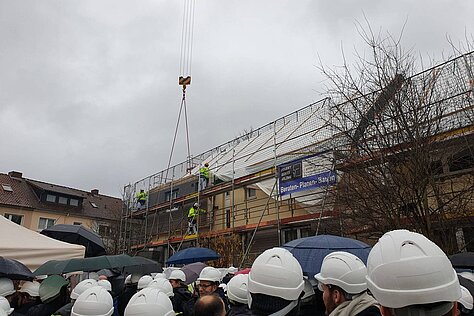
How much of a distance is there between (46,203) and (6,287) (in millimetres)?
32421

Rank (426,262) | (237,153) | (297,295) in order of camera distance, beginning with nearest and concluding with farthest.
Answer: (426,262)
(297,295)
(237,153)

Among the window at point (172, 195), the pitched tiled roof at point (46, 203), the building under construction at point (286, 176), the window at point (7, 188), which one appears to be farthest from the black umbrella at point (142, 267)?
the window at point (7, 188)

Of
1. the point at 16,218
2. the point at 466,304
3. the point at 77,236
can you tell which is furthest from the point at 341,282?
the point at 16,218

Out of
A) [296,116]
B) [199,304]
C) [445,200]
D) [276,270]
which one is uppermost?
[296,116]

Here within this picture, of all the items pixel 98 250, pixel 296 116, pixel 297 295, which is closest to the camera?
pixel 297 295

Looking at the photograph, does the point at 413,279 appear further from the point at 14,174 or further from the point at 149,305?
the point at 14,174

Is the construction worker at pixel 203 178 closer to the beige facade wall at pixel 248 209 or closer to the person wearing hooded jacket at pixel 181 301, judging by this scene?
the beige facade wall at pixel 248 209

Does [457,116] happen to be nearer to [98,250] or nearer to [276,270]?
[276,270]

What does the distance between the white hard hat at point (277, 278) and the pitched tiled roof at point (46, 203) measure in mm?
29676

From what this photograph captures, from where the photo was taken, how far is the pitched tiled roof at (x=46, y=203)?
3176 cm

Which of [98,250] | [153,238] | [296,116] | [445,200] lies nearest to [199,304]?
[445,200]

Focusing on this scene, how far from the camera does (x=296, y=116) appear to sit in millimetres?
17312

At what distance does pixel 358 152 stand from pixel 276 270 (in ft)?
21.8

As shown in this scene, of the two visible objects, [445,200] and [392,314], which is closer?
[392,314]
